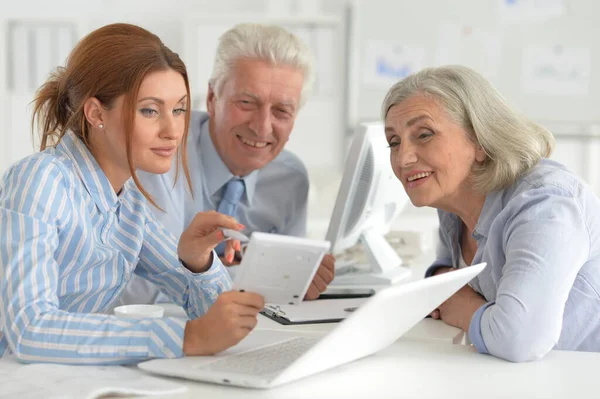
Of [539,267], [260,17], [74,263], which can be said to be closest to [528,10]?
[260,17]

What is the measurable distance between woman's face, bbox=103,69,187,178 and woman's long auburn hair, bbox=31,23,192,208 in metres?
0.02

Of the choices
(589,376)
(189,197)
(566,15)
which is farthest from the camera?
(566,15)

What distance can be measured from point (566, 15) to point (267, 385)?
4130 millimetres

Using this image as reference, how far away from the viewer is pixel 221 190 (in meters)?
2.35

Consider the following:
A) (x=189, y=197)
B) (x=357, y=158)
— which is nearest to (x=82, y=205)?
(x=357, y=158)

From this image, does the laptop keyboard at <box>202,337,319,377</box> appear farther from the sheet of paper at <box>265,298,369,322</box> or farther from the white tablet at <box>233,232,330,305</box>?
the sheet of paper at <box>265,298,369,322</box>

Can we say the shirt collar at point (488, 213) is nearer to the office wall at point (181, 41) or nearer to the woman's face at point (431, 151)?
the woman's face at point (431, 151)

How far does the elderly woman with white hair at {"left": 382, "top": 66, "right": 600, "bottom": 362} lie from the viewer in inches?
53.8

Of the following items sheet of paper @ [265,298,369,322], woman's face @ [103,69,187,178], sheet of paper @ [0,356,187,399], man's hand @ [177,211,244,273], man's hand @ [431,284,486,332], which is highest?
woman's face @ [103,69,187,178]

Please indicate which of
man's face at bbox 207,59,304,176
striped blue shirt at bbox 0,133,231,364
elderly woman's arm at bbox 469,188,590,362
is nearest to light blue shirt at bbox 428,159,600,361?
elderly woman's arm at bbox 469,188,590,362

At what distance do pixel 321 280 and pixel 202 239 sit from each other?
50 cm

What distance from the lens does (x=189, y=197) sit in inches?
87.8

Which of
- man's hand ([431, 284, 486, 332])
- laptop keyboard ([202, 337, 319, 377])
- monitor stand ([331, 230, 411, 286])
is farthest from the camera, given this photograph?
monitor stand ([331, 230, 411, 286])

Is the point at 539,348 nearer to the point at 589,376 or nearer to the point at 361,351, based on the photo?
the point at 589,376
